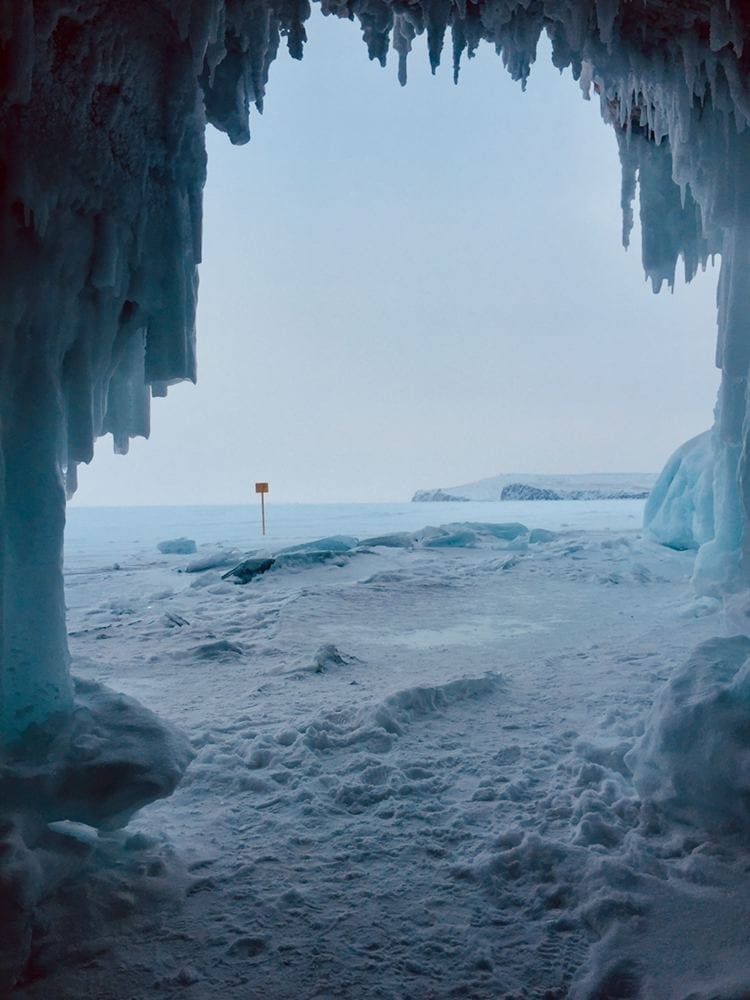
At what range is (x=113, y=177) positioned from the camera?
3.02 m

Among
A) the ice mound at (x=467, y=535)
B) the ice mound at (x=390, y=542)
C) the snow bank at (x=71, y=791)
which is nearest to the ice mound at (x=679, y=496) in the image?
the ice mound at (x=467, y=535)

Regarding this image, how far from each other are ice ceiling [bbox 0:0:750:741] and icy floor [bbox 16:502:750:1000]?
970mm

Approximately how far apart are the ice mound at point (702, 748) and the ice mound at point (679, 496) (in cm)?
784

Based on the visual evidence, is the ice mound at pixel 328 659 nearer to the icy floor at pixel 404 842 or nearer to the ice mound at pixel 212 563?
the icy floor at pixel 404 842

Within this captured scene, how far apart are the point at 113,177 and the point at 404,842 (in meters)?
3.12

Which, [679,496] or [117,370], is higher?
[117,370]

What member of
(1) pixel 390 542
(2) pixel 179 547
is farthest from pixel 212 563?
(1) pixel 390 542

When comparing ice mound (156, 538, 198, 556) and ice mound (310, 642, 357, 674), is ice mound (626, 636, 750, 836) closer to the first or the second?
ice mound (310, 642, 357, 674)

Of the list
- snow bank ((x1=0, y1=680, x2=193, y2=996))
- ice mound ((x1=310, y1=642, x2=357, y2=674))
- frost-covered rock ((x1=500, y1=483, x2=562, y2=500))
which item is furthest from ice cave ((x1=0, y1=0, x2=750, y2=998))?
frost-covered rock ((x1=500, y1=483, x2=562, y2=500))

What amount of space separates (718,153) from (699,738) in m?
4.76

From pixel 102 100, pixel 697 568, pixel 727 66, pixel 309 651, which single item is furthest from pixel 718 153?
pixel 309 651

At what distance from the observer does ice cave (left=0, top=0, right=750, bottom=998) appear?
2312 millimetres

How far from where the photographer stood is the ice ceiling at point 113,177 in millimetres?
2660

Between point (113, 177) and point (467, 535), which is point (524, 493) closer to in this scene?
point (467, 535)
